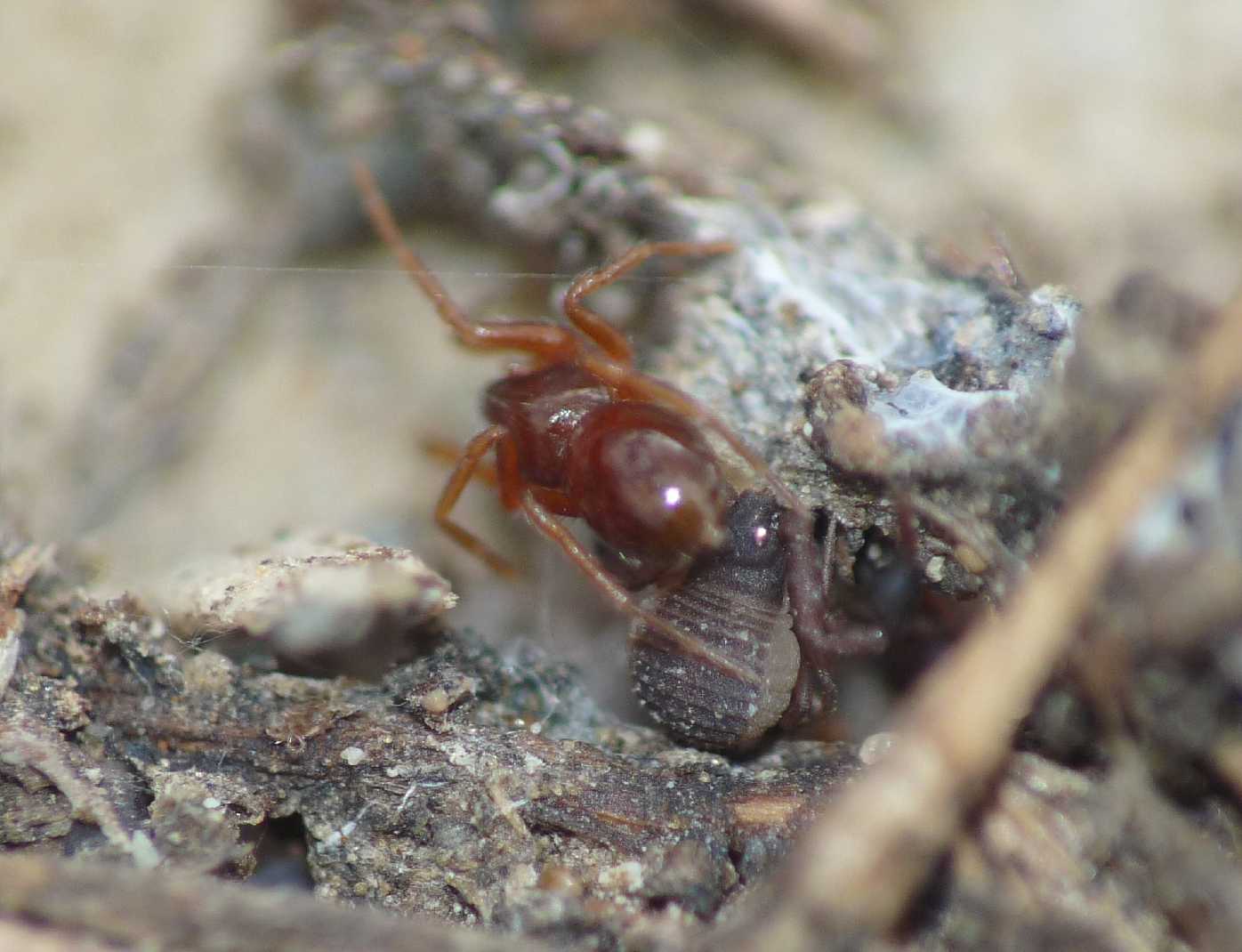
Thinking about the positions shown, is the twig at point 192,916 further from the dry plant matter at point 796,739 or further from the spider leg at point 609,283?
the spider leg at point 609,283

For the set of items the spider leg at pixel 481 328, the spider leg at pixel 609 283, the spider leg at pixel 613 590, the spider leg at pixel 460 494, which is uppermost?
the spider leg at pixel 609 283

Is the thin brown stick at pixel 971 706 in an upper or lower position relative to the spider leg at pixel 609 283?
upper

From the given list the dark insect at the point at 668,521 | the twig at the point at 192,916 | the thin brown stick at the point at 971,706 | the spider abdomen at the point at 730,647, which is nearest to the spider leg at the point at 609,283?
the dark insect at the point at 668,521

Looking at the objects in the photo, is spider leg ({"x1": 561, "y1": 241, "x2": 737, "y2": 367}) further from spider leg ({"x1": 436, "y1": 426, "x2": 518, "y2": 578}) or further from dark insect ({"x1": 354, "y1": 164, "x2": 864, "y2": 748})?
spider leg ({"x1": 436, "y1": 426, "x2": 518, "y2": 578})

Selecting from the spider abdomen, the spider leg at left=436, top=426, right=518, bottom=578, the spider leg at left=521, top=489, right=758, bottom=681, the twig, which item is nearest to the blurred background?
the spider leg at left=436, top=426, right=518, bottom=578

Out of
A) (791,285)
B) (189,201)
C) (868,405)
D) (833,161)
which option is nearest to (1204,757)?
(868,405)

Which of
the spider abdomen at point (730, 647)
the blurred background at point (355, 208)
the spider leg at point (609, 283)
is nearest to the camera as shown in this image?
the spider abdomen at point (730, 647)

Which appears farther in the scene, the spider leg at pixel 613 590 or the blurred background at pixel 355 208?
the blurred background at pixel 355 208
